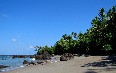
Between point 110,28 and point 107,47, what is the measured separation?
3332 centimetres

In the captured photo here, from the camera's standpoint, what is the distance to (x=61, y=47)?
116375 mm

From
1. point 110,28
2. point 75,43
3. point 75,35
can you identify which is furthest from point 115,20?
point 75,35

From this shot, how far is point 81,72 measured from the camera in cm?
2438

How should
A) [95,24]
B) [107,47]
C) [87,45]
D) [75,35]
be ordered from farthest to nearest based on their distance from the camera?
1. [75,35]
2. [87,45]
3. [95,24]
4. [107,47]

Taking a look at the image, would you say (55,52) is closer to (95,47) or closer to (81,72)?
(95,47)

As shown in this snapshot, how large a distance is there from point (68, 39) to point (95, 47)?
33.0 metres

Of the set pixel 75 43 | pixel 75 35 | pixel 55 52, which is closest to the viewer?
pixel 75 43

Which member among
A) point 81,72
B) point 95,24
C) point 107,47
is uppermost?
point 95,24

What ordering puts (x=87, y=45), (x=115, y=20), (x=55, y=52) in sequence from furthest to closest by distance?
(x=55, y=52)
(x=87, y=45)
(x=115, y=20)

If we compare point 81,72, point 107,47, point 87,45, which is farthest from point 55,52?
point 81,72

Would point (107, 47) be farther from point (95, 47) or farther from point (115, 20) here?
point (115, 20)

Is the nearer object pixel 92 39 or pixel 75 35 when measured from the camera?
pixel 92 39

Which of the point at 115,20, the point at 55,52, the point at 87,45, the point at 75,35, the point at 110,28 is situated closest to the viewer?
the point at 115,20

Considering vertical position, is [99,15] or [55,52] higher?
[99,15]
